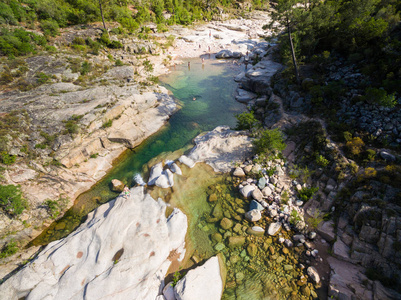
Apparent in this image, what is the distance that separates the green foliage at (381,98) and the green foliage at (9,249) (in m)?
32.6

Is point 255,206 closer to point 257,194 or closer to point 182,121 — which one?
point 257,194

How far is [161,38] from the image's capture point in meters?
52.6

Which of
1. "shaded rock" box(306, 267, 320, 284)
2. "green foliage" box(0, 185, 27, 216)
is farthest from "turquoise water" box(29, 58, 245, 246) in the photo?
"shaded rock" box(306, 267, 320, 284)

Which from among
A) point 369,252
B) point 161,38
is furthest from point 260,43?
point 369,252

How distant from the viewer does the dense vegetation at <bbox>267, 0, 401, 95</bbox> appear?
17.1 m

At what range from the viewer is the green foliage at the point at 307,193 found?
591 inches

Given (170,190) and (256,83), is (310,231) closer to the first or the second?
(170,190)

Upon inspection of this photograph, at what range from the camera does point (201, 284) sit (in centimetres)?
1082

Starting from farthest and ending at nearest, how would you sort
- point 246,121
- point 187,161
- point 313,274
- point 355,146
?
1. point 246,121
2. point 187,161
3. point 355,146
4. point 313,274

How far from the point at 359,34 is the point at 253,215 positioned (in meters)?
24.6

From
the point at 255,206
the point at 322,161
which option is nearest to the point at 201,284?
→ the point at 255,206

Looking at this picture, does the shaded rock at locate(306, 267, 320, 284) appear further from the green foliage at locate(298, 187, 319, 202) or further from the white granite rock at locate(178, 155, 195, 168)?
the white granite rock at locate(178, 155, 195, 168)

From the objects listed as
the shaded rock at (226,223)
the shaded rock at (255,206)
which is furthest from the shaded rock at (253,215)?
the shaded rock at (226,223)

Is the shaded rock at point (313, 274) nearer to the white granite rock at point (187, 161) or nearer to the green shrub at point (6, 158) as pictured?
the white granite rock at point (187, 161)
